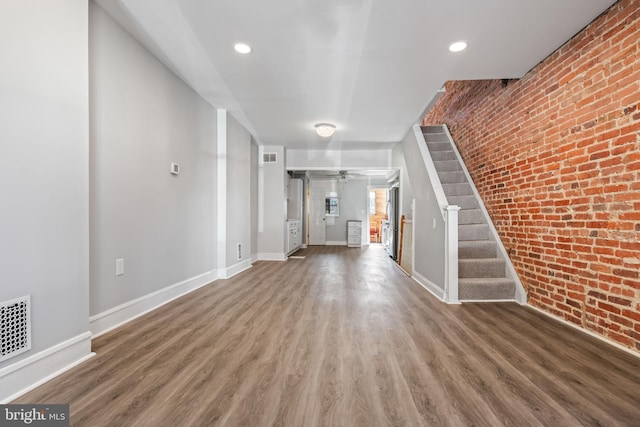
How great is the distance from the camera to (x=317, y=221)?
10219 millimetres

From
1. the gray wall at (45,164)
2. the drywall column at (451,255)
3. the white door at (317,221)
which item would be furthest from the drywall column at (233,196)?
the white door at (317,221)

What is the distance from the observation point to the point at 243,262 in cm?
505

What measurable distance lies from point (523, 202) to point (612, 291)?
4.04ft

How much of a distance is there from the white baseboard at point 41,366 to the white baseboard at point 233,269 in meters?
2.40

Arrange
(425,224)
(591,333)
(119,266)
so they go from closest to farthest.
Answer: (591,333) → (119,266) → (425,224)

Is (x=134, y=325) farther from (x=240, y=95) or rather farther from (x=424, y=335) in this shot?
(x=240, y=95)

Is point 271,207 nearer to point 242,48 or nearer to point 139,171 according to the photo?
point 139,171

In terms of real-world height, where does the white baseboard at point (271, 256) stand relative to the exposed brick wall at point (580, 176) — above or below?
below

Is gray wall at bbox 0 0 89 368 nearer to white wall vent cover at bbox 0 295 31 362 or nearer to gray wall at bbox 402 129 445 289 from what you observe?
white wall vent cover at bbox 0 295 31 362

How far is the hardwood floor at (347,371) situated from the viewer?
136 centimetres

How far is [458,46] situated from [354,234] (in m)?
7.56

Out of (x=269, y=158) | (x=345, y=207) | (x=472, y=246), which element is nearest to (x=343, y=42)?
(x=472, y=246)

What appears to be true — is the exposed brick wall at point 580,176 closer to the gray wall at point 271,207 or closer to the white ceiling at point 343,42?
the white ceiling at point 343,42

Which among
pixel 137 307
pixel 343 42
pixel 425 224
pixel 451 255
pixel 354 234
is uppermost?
pixel 343 42
